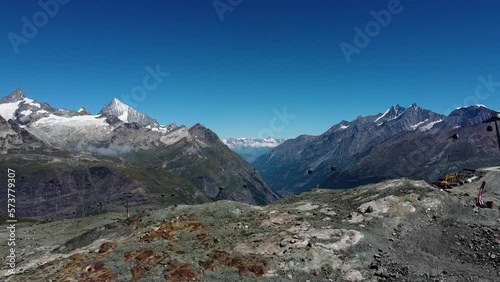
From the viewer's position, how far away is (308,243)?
42.1 metres

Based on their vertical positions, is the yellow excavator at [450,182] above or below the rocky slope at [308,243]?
above

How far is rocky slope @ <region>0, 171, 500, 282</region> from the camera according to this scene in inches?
1485

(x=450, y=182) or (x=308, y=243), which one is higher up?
(x=450, y=182)

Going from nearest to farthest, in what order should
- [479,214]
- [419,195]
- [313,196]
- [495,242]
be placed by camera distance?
1. [495,242]
2. [479,214]
3. [419,195]
4. [313,196]

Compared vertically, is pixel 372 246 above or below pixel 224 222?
below

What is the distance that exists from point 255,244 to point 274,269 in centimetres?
593

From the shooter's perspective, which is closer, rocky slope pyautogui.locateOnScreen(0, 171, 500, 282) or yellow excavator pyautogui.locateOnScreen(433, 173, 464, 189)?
rocky slope pyautogui.locateOnScreen(0, 171, 500, 282)

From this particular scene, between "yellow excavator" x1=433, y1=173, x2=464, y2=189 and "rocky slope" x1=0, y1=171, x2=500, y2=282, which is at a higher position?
"yellow excavator" x1=433, y1=173, x2=464, y2=189

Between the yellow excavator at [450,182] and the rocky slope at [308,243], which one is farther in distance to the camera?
the yellow excavator at [450,182]

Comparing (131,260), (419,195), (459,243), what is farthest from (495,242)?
(131,260)

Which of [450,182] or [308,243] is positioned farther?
[450,182]

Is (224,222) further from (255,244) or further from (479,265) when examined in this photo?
(479,265)

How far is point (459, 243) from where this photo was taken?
42375 millimetres

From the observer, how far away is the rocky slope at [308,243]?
37.7 meters
